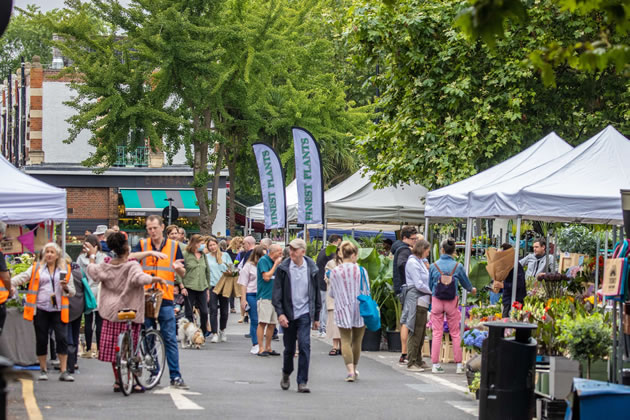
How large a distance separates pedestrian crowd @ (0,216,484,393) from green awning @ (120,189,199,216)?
29515mm

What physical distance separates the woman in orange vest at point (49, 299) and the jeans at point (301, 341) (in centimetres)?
264

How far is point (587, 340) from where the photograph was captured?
31.6ft

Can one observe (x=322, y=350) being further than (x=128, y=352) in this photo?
Yes

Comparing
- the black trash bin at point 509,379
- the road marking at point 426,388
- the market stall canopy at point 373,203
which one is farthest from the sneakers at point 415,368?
the market stall canopy at point 373,203

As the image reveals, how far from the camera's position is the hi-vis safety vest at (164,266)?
11484 mm

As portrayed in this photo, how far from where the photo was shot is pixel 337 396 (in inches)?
459

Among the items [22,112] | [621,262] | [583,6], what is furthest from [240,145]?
[583,6]

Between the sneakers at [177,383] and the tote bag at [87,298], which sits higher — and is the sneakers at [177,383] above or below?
below

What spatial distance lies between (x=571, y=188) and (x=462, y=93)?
30.2 ft

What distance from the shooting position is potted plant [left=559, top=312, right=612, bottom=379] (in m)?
9.61

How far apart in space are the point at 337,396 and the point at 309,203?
9.60m

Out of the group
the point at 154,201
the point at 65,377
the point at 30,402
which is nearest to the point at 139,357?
the point at 30,402

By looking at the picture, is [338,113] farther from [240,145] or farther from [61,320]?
[61,320]

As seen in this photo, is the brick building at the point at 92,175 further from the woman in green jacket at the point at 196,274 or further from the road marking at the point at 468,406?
the road marking at the point at 468,406
